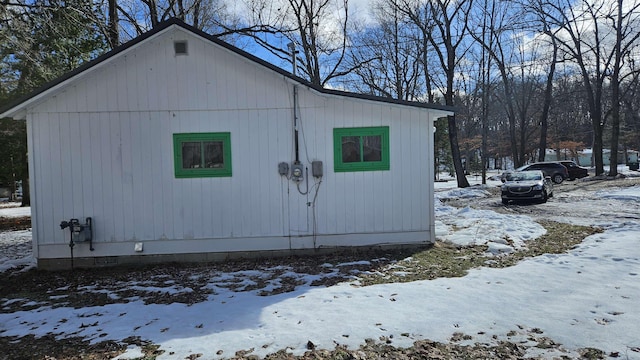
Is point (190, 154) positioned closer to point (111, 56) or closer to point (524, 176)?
point (111, 56)

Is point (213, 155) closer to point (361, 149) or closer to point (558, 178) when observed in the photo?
point (361, 149)

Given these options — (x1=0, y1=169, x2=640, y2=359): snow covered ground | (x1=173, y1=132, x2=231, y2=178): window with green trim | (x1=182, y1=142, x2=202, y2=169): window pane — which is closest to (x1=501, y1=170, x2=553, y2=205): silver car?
(x1=0, y1=169, x2=640, y2=359): snow covered ground

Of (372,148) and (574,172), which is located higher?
(372,148)

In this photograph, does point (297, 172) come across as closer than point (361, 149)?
Yes

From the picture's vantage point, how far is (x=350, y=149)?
7.51 metres

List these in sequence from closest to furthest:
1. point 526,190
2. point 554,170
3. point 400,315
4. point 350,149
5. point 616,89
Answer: point 400,315, point 350,149, point 526,190, point 616,89, point 554,170

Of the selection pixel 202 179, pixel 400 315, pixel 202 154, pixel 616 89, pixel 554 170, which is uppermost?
pixel 616 89

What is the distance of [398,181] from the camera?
756 cm

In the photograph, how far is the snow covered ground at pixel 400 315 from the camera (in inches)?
149

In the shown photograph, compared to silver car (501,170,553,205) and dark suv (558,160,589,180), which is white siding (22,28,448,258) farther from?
dark suv (558,160,589,180)

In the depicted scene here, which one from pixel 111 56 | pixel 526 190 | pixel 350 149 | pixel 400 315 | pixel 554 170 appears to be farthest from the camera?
pixel 554 170

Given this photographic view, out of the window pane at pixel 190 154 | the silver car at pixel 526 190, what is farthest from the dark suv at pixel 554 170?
the window pane at pixel 190 154

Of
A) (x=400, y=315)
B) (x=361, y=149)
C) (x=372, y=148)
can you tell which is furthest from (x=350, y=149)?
(x=400, y=315)

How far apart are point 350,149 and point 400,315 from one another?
3763 millimetres
